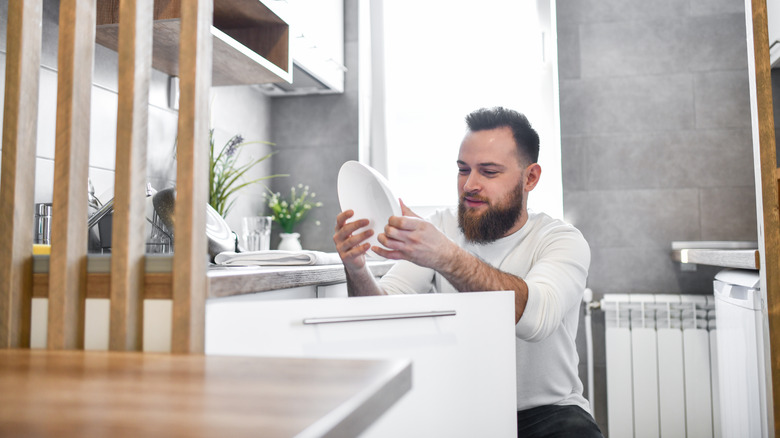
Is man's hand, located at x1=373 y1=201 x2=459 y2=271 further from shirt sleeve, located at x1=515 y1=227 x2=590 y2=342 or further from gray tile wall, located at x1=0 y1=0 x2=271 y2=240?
gray tile wall, located at x1=0 y1=0 x2=271 y2=240

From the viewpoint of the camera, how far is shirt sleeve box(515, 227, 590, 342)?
129 centimetres

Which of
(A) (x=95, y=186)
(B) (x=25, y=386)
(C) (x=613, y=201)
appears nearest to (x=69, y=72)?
(B) (x=25, y=386)

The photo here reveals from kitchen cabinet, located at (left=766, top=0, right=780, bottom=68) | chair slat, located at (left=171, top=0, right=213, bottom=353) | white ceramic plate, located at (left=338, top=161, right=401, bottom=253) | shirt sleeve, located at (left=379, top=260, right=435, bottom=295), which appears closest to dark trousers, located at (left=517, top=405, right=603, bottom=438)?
shirt sleeve, located at (left=379, top=260, right=435, bottom=295)

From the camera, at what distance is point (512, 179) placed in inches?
68.1

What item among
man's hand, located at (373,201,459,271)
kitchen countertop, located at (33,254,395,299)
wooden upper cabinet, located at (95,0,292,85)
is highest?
wooden upper cabinet, located at (95,0,292,85)

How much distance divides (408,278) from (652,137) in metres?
1.69

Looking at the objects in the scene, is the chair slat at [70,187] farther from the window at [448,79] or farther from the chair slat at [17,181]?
the window at [448,79]

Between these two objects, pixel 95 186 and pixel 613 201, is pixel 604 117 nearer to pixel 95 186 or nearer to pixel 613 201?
pixel 613 201

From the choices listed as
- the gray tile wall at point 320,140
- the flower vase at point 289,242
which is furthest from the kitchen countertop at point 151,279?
the gray tile wall at point 320,140

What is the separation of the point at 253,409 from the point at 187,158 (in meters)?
0.46

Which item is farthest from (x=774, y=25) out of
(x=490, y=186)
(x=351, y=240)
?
(x=351, y=240)

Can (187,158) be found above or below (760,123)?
below

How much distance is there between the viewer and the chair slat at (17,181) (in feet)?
2.81

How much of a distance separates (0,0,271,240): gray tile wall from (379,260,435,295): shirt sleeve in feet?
2.78
